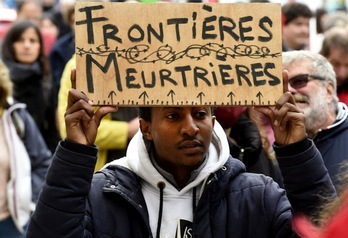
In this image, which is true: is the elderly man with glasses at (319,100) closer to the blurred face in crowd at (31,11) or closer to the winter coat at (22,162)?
the winter coat at (22,162)

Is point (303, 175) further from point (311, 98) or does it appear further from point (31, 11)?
point (31, 11)

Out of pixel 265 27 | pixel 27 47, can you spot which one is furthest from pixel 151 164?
pixel 27 47

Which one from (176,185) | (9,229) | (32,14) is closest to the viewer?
(176,185)

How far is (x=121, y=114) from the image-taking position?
7199 millimetres

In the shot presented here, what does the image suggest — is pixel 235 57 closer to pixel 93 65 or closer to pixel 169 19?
pixel 169 19

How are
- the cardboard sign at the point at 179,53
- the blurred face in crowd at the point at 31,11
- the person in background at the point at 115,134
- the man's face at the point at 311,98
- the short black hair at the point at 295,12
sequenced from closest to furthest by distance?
1. the cardboard sign at the point at 179,53
2. the man's face at the point at 311,98
3. the person in background at the point at 115,134
4. the short black hair at the point at 295,12
5. the blurred face in crowd at the point at 31,11

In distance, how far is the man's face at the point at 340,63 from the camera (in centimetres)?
730

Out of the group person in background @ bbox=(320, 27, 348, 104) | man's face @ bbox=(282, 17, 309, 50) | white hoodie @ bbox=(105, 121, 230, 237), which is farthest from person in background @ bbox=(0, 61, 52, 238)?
man's face @ bbox=(282, 17, 309, 50)

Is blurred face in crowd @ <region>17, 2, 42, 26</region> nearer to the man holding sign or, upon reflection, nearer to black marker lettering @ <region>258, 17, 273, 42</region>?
the man holding sign

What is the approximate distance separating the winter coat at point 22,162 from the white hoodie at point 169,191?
9.47 feet

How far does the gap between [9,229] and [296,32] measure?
396 centimetres

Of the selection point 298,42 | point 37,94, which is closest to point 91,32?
point 37,94

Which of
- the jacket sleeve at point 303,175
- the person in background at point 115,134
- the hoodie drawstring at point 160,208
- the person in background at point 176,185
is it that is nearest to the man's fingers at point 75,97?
the person in background at point 176,185

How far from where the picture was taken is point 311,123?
231 inches
